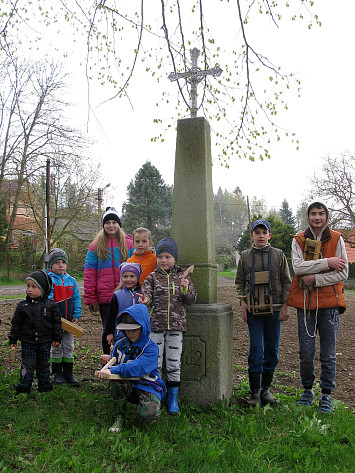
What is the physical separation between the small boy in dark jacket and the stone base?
4.36ft

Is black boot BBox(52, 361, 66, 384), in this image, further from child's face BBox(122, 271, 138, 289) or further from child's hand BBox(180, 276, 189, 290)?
child's hand BBox(180, 276, 189, 290)

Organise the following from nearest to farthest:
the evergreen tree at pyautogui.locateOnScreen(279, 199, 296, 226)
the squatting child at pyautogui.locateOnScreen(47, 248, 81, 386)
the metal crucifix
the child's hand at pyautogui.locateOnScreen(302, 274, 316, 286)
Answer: the child's hand at pyautogui.locateOnScreen(302, 274, 316, 286) → the squatting child at pyautogui.locateOnScreen(47, 248, 81, 386) → the metal crucifix → the evergreen tree at pyautogui.locateOnScreen(279, 199, 296, 226)

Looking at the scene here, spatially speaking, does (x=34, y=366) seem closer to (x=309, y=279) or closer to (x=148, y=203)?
(x=309, y=279)

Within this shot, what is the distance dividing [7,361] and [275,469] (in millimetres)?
3885

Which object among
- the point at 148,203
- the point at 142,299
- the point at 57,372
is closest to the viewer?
the point at 142,299

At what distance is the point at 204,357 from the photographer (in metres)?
3.96

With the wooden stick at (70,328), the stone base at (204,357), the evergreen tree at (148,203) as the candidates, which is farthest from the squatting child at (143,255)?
the evergreen tree at (148,203)

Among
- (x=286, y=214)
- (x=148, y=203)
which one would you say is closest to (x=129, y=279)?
(x=148, y=203)

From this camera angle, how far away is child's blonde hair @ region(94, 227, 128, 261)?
14.3ft

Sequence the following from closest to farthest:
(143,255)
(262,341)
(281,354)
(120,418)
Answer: (120,418)
(262,341)
(143,255)
(281,354)

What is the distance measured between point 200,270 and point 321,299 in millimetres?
1213

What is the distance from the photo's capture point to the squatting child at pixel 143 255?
13.6 ft

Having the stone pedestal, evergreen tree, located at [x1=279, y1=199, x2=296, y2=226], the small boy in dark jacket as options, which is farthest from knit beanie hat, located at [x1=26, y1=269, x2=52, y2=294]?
evergreen tree, located at [x1=279, y1=199, x2=296, y2=226]

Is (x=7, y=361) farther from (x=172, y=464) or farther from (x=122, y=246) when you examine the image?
(x=172, y=464)
